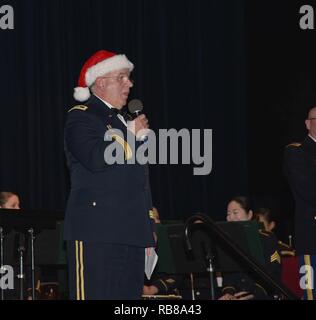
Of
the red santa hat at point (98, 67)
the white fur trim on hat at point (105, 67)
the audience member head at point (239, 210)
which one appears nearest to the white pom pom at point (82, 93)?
the red santa hat at point (98, 67)

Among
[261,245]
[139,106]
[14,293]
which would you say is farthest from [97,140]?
[14,293]

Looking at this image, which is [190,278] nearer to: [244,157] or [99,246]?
[244,157]

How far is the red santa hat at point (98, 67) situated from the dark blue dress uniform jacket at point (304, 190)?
1.68m

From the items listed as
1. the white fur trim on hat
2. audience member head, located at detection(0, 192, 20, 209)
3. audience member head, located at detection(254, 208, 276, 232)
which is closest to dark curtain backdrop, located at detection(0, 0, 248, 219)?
audience member head, located at detection(254, 208, 276, 232)

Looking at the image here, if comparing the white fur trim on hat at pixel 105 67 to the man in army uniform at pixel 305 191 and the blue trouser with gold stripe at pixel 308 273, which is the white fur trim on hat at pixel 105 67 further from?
the blue trouser with gold stripe at pixel 308 273

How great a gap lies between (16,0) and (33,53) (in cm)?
58

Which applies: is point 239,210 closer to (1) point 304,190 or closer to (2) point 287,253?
(2) point 287,253

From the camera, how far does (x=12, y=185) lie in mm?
8133

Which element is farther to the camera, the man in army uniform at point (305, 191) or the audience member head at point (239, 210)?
the audience member head at point (239, 210)

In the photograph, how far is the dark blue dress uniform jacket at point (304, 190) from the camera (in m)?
5.31

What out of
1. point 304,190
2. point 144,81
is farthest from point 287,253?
point 144,81

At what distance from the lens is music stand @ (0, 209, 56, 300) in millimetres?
5688

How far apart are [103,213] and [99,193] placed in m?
0.10

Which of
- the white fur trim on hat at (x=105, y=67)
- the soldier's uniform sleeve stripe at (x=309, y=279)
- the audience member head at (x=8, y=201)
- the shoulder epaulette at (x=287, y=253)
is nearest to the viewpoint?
the white fur trim on hat at (x=105, y=67)
